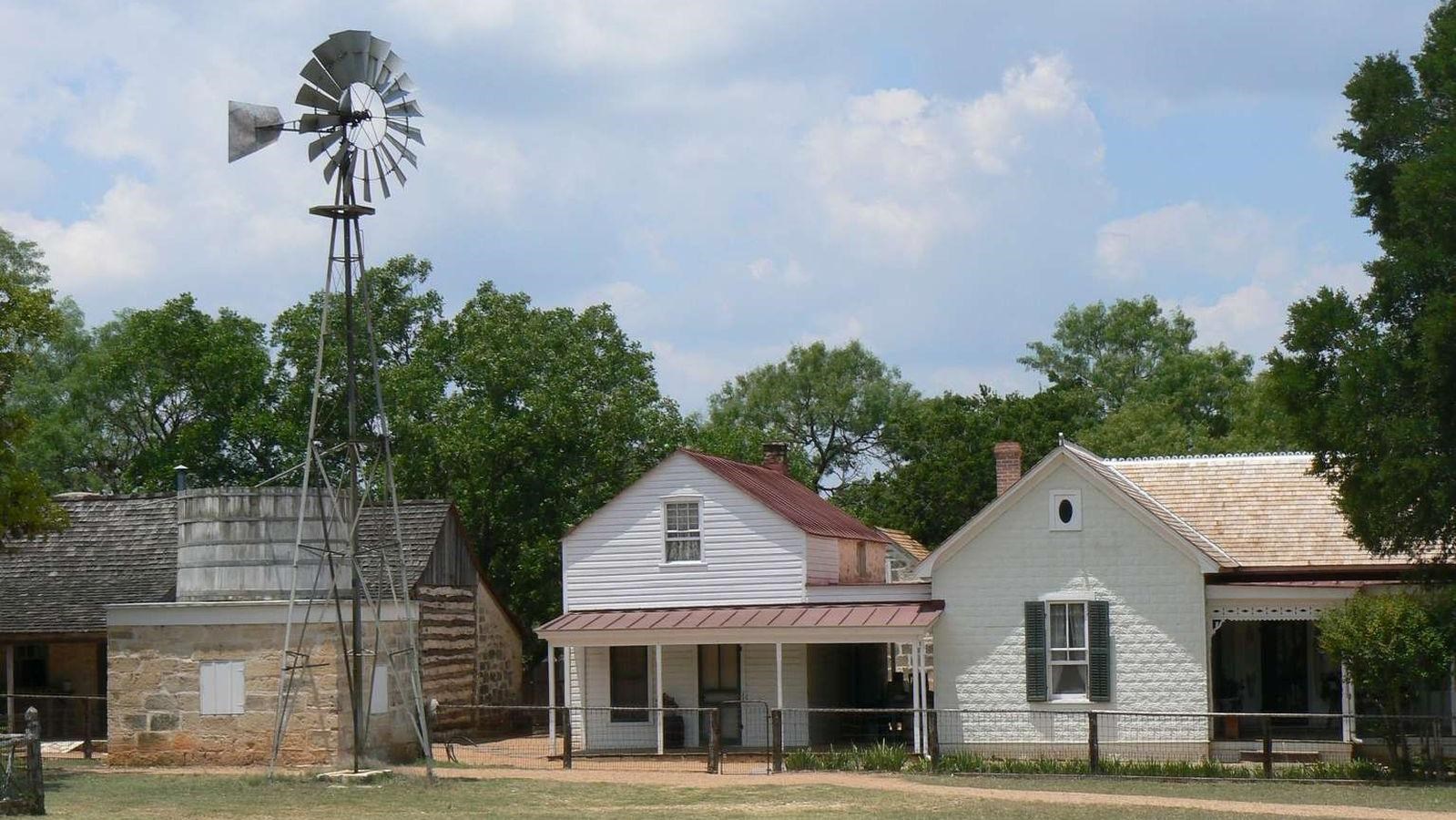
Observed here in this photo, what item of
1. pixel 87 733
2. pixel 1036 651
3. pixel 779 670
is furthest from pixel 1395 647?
pixel 87 733

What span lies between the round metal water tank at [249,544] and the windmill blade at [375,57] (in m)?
6.89

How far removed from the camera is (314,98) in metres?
25.5

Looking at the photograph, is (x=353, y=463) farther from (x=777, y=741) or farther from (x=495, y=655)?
(x=495, y=655)

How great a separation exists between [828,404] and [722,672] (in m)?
44.3

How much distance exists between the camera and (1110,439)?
2463 inches

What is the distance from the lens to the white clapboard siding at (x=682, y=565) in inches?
1292

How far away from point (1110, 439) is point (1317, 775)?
37.6 m

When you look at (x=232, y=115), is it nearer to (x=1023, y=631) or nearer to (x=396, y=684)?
(x=396, y=684)

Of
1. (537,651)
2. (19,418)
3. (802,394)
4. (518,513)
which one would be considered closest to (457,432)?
(518,513)

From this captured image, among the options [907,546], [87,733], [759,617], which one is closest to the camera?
[759,617]

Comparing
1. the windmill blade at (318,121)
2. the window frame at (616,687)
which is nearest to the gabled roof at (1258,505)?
the window frame at (616,687)

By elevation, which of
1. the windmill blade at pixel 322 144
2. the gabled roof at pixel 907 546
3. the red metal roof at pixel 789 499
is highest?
the windmill blade at pixel 322 144

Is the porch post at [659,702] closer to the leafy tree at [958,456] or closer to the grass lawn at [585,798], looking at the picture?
the grass lawn at [585,798]

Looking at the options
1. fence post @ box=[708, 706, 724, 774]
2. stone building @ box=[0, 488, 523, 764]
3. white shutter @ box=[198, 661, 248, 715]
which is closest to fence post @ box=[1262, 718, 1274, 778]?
fence post @ box=[708, 706, 724, 774]
